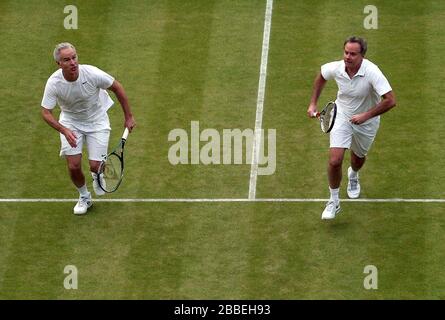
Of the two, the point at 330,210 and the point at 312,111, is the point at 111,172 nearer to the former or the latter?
the point at 312,111

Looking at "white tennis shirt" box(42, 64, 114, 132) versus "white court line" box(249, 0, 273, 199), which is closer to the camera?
"white tennis shirt" box(42, 64, 114, 132)

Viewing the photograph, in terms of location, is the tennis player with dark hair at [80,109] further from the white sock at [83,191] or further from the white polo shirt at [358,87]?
the white polo shirt at [358,87]

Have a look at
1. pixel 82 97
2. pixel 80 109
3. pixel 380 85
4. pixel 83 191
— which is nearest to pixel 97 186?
pixel 83 191

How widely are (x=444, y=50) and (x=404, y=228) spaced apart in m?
5.18

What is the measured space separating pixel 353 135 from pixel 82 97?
3.68 metres

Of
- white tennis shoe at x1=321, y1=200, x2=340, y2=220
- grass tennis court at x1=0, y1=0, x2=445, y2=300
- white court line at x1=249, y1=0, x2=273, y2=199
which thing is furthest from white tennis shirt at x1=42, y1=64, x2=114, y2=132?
white tennis shoe at x1=321, y1=200, x2=340, y2=220

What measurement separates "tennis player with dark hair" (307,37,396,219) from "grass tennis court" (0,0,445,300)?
848 mm

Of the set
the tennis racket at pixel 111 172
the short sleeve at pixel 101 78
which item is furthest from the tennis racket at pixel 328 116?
the short sleeve at pixel 101 78

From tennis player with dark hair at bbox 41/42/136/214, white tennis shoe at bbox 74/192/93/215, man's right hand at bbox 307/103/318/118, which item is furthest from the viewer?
white tennis shoe at bbox 74/192/93/215

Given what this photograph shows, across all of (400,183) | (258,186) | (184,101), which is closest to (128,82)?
(184,101)

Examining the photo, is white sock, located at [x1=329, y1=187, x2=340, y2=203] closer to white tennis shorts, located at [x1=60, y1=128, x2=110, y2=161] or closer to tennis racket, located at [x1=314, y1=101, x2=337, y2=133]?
tennis racket, located at [x1=314, y1=101, x2=337, y2=133]

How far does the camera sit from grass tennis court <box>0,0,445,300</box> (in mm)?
17031

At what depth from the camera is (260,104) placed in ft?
69.0

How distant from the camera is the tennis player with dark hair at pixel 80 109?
57.9ft
